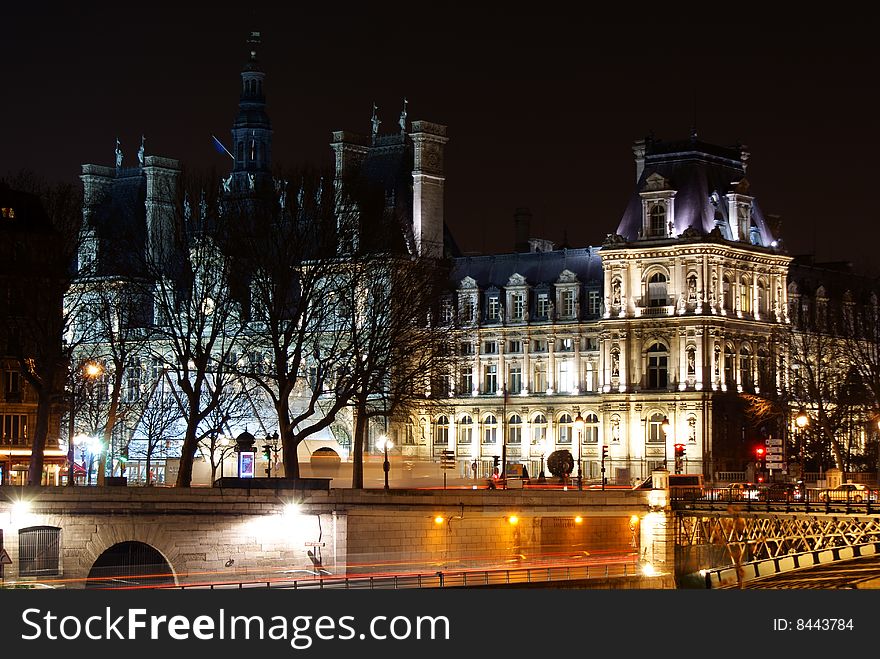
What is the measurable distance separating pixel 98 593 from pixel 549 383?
287 ft

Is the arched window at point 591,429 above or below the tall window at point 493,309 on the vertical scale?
below

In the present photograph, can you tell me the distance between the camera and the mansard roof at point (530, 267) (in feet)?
506

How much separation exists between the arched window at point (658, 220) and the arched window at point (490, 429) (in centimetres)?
1945

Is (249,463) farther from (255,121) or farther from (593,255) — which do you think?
(255,121)

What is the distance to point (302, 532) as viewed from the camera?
300 ft

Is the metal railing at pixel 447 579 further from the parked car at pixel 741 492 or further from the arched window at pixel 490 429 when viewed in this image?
the arched window at pixel 490 429

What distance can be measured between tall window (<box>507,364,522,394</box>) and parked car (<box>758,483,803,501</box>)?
45095 millimetres

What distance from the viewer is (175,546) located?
8675cm

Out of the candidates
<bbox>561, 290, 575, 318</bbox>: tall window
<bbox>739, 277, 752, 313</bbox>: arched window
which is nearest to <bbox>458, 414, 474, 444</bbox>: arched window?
<bbox>561, 290, 575, 318</bbox>: tall window

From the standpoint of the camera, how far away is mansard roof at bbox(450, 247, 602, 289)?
154250 mm

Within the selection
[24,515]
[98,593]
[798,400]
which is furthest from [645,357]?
[98,593]

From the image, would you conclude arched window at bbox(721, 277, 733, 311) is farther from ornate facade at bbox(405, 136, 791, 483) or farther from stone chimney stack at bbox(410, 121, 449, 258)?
stone chimney stack at bbox(410, 121, 449, 258)

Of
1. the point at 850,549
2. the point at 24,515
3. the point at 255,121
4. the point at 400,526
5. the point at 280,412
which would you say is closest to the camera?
the point at 24,515

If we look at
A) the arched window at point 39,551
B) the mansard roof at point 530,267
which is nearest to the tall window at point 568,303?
the mansard roof at point 530,267
